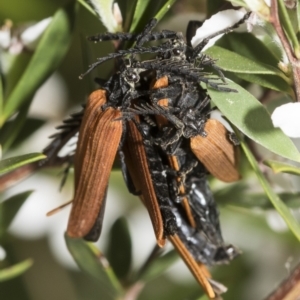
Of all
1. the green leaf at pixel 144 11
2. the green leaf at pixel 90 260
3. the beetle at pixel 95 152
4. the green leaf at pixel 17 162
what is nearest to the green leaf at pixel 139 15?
the green leaf at pixel 144 11

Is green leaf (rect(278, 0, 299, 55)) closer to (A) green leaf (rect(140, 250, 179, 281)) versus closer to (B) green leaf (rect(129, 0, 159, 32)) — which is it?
(B) green leaf (rect(129, 0, 159, 32))

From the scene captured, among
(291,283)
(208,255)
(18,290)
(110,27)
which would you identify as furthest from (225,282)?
(110,27)

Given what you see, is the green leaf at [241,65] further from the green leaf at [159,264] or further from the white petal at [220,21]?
the green leaf at [159,264]

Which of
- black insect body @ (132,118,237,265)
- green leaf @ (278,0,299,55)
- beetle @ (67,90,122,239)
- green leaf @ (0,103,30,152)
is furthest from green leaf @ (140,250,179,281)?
green leaf @ (278,0,299,55)

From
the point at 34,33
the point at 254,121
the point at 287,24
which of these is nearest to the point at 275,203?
the point at 254,121

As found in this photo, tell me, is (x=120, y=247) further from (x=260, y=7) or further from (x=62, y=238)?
(x=260, y=7)
